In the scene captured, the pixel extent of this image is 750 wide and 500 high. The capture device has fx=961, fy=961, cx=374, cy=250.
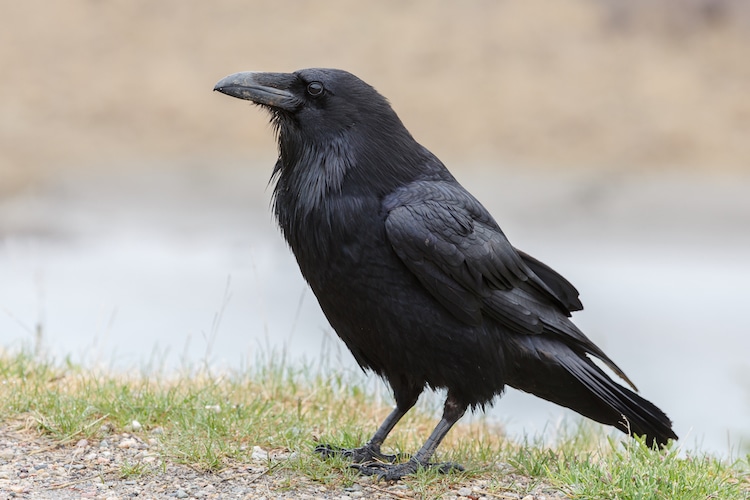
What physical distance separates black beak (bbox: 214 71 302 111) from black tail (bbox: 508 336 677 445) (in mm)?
1469

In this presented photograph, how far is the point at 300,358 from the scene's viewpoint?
5.62 meters

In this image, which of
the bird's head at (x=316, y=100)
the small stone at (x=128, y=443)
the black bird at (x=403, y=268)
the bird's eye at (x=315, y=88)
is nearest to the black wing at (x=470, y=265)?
the black bird at (x=403, y=268)

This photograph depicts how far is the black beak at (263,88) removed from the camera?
4.05 meters

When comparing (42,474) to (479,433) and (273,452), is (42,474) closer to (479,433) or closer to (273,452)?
(273,452)

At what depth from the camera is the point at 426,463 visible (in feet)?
13.5

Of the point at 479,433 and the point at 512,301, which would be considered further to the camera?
the point at 479,433

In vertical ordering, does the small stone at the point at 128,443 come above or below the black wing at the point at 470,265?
below

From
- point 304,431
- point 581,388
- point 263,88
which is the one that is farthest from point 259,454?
point 263,88

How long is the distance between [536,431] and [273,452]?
155cm

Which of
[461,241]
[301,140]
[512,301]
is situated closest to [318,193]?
[301,140]

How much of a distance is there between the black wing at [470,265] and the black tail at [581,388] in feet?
0.22

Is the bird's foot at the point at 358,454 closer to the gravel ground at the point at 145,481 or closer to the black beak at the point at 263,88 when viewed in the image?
the gravel ground at the point at 145,481

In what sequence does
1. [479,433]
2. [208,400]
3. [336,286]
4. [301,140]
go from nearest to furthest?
[336,286] → [301,140] → [208,400] → [479,433]

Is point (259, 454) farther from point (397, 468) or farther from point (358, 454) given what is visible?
Answer: point (397, 468)
